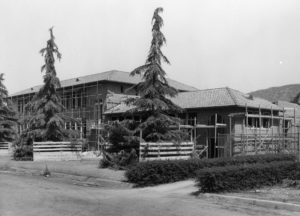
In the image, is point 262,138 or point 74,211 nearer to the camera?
point 74,211

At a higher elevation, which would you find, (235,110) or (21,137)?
(235,110)

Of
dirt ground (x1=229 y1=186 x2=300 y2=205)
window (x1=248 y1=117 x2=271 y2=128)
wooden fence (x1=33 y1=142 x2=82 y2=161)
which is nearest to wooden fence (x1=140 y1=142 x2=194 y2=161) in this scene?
dirt ground (x1=229 y1=186 x2=300 y2=205)

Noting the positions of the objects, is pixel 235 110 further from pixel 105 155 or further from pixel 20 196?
pixel 20 196

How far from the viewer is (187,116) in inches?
1385

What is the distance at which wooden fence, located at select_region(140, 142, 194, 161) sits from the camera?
71.0ft

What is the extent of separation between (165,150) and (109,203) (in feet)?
32.6

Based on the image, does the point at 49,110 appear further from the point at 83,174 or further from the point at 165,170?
the point at 165,170

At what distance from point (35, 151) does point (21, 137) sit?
3.59 meters

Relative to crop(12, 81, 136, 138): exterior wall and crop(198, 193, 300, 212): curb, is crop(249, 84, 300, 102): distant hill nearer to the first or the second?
crop(12, 81, 136, 138): exterior wall

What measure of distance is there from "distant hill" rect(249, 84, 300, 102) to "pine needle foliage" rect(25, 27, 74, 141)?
46.9 m

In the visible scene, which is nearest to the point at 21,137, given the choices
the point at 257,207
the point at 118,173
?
the point at 118,173

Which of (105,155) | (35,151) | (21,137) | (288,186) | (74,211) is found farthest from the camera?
(21,137)

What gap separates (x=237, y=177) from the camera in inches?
561

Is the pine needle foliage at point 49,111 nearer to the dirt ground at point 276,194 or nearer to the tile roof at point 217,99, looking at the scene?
the tile roof at point 217,99
